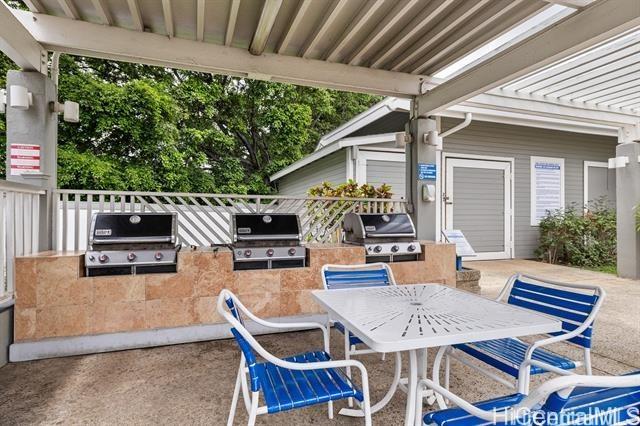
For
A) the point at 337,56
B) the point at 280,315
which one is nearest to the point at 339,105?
the point at 337,56

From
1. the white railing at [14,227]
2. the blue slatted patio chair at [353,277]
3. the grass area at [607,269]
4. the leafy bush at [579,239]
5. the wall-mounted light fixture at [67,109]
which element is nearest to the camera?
the blue slatted patio chair at [353,277]

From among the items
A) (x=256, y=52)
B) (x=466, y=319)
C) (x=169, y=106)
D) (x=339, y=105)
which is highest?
(x=339, y=105)

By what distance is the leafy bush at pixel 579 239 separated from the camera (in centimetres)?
712

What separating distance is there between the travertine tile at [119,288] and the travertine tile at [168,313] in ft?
0.42

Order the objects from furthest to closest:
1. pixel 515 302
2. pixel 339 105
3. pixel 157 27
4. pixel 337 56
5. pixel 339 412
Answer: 1. pixel 339 105
2. pixel 337 56
3. pixel 157 27
4. pixel 515 302
5. pixel 339 412

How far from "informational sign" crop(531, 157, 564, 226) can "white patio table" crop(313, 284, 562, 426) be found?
674cm

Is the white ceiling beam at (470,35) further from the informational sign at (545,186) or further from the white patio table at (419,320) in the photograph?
the informational sign at (545,186)

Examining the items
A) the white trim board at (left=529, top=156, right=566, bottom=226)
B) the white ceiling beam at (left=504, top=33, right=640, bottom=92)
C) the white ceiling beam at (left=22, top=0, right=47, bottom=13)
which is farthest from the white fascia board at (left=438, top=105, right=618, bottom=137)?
the white ceiling beam at (left=22, top=0, right=47, bottom=13)

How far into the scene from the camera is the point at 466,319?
5.28 ft

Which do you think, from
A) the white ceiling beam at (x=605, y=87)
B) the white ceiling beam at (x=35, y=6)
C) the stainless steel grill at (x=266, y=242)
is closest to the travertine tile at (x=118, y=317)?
the stainless steel grill at (x=266, y=242)

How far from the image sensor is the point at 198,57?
144 inches

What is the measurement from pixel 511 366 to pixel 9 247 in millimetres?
3582

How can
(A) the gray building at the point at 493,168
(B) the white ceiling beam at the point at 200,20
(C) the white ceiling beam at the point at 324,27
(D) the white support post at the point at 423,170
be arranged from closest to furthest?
(B) the white ceiling beam at the point at 200,20 < (C) the white ceiling beam at the point at 324,27 < (D) the white support post at the point at 423,170 < (A) the gray building at the point at 493,168

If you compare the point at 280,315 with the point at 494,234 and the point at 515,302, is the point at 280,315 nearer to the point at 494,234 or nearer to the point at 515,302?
the point at 515,302
